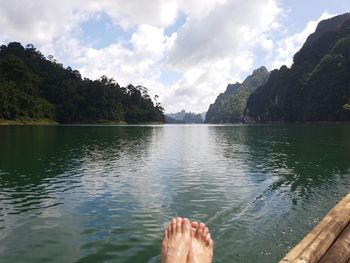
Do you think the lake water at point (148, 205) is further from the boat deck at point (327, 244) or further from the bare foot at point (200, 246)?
the boat deck at point (327, 244)

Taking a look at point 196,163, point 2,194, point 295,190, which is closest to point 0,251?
point 2,194

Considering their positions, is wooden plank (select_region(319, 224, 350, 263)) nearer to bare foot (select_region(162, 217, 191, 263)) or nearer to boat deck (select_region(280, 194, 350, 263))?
boat deck (select_region(280, 194, 350, 263))

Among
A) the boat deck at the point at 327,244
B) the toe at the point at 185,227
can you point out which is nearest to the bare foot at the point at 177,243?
the toe at the point at 185,227

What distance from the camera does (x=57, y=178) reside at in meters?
23.5

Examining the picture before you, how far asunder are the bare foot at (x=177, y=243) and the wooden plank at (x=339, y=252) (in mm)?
2699

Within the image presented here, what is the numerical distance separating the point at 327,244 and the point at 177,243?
2992mm

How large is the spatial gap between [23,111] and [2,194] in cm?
14051

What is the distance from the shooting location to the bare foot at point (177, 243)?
7066mm

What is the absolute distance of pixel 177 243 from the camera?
24.6 feet

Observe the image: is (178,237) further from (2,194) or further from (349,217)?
(2,194)

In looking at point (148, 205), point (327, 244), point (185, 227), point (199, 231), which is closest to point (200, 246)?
point (199, 231)

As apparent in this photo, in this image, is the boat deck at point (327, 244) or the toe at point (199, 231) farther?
the toe at point (199, 231)

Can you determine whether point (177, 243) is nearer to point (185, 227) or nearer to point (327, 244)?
point (185, 227)

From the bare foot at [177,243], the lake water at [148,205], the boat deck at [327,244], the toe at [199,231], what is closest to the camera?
the boat deck at [327,244]
